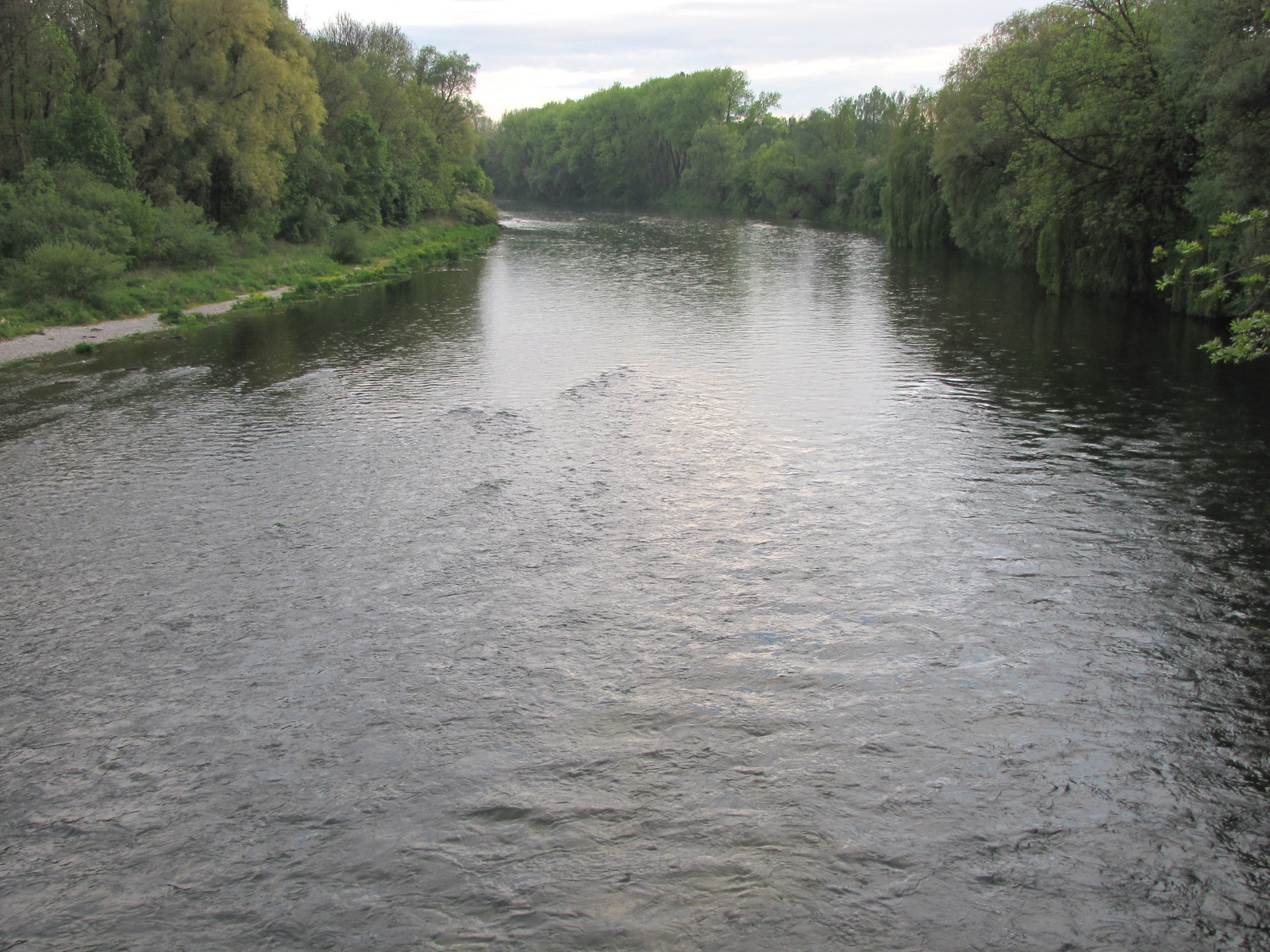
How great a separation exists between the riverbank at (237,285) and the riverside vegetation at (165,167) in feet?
0.36

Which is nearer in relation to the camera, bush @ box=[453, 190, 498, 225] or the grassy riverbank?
the grassy riverbank

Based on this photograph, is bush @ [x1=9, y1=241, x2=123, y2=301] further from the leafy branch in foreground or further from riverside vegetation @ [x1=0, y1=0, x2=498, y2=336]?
the leafy branch in foreground

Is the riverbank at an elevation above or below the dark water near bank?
above

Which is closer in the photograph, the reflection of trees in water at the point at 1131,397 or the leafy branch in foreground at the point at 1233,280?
the leafy branch in foreground at the point at 1233,280

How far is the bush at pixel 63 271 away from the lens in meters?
24.1

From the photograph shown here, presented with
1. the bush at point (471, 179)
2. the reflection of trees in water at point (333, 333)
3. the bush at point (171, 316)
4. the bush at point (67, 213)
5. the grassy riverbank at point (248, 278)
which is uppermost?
the bush at point (471, 179)

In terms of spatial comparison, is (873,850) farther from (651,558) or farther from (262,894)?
(651,558)

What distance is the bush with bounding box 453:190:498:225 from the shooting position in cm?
6381

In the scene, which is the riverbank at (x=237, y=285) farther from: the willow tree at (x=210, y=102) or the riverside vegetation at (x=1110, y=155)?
the riverside vegetation at (x=1110, y=155)

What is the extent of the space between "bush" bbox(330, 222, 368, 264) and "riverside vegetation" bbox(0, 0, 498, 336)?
87 mm

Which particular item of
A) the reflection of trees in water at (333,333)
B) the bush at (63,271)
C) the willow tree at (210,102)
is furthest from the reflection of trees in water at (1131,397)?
the willow tree at (210,102)

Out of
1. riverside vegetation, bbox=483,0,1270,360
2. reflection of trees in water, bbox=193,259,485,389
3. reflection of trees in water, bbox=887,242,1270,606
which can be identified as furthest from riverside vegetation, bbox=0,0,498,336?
riverside vegetation, bbox=483,0,1270,360

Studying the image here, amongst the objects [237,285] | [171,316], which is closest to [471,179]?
[237,285]

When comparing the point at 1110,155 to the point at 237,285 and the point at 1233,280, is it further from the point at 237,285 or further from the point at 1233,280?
the point at 237,285
